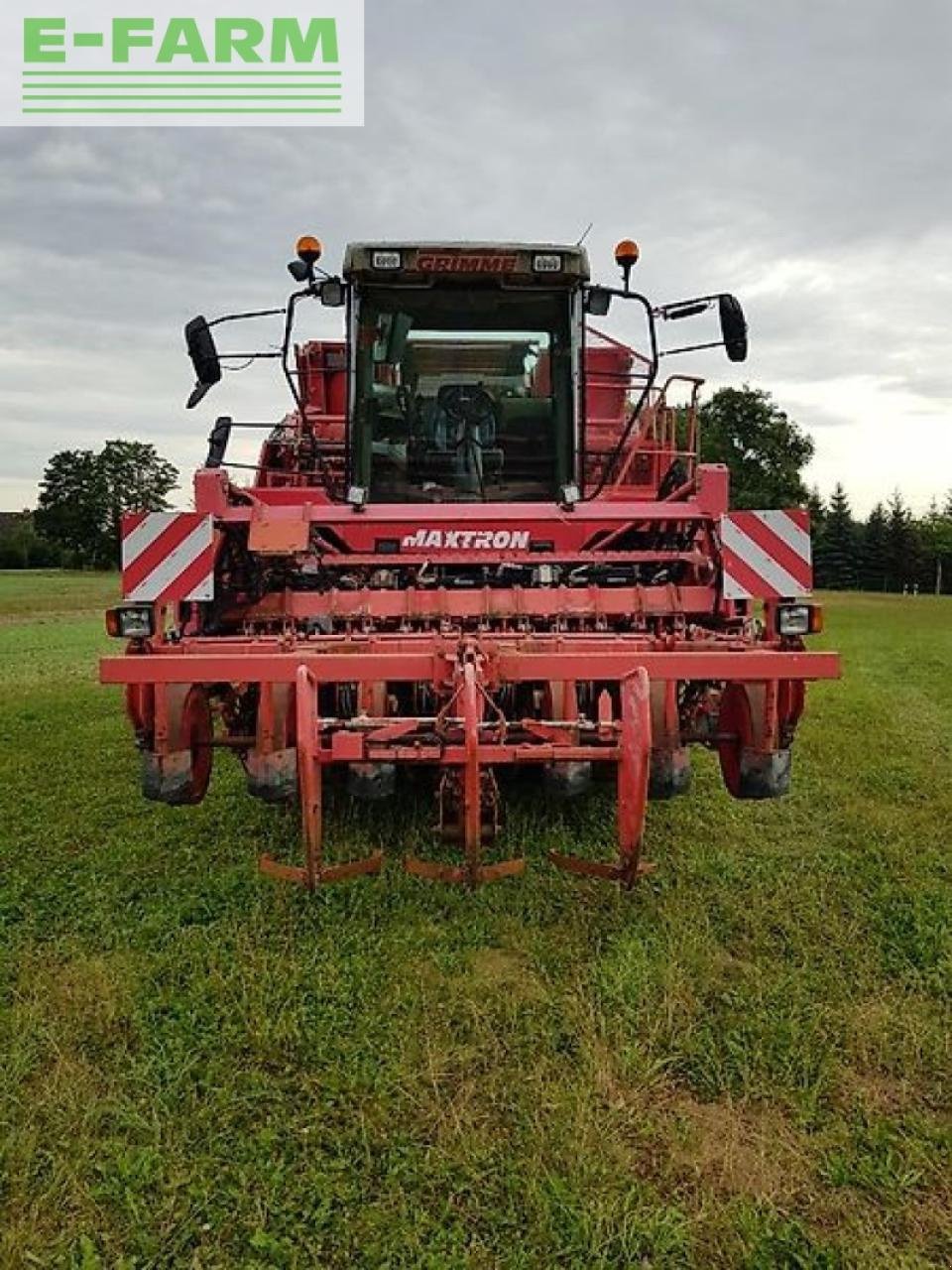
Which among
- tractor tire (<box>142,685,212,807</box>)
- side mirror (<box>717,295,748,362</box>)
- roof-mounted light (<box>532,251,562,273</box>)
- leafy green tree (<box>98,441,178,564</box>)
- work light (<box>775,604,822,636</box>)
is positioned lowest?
tractor tire (<box>142,685,212,807</box>)

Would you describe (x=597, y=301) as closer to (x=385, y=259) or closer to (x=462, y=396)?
(x=462, y=396)

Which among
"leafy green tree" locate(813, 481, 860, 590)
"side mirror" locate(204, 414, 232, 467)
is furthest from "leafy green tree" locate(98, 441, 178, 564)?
Answer: "side mirror" locate(204, 414, 232, 467)

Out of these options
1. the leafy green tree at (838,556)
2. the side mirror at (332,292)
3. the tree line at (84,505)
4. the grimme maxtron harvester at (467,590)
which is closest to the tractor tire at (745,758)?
the grimme maxtron harvester at (467,590)

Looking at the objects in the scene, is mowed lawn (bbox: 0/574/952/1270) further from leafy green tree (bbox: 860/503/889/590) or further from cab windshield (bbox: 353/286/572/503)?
leafy green tree (bbox: 860/503/889/590)

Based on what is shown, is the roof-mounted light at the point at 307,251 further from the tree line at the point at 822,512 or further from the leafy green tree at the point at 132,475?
the leafy green tree at the point at 132,475

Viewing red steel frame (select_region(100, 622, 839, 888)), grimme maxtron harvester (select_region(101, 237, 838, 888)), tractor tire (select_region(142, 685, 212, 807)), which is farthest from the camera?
tractor tire (select_region(142, 685, 212, 807))

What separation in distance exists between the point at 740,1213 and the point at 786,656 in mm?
2038

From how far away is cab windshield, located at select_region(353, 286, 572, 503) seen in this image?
571 cm

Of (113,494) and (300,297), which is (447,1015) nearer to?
(300,297)

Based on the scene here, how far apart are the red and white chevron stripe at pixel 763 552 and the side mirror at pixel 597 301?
1747mm

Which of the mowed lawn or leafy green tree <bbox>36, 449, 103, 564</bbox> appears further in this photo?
leafy green tree <bbox>36, 449, 103, 564</bbox>

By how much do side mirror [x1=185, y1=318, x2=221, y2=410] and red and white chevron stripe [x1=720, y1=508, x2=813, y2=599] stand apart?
109 inches

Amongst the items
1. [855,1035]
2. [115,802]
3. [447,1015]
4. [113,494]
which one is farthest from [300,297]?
[113,494]

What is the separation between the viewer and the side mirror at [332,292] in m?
5.57
